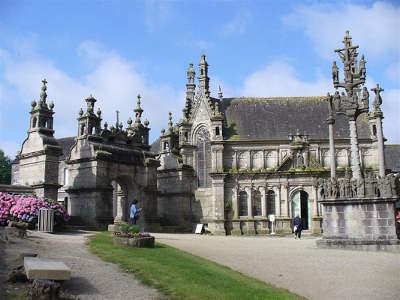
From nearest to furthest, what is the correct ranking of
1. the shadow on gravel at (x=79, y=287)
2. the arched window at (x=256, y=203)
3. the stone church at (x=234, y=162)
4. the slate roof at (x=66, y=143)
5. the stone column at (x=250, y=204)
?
1. the shadow on gravel at (x=79, y=287)
2. the stone church at (x=234, y=162)
3. the stone column at (x=250, y=204)
4. the arched window at (x=256, y=203)
5. the slate roof at (x=66, y=143)

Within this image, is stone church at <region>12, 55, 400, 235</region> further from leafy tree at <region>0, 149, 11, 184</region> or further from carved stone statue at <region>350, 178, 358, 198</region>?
carved stone statue at <region>350, 178, 358, 198</region>

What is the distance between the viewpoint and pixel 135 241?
18.0 m

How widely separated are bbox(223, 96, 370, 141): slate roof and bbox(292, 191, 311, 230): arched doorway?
20.4 feet

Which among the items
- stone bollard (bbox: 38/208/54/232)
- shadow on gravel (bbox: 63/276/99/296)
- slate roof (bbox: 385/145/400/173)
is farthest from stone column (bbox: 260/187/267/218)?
shadow on gravel (bbox: 63/276/99/296)

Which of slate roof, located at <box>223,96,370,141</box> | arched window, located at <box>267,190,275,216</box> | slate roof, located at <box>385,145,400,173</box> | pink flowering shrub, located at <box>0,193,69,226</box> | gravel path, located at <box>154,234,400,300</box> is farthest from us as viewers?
slate roof, located at <box>385,145,400,173</box>

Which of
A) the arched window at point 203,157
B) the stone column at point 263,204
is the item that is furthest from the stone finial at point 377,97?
the arched window at point 203,157

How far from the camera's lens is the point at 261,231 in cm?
4634

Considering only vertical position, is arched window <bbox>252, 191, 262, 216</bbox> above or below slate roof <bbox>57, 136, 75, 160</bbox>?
below

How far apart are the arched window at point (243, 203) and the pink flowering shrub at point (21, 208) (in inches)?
1056

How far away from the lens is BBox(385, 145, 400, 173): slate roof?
199 feet

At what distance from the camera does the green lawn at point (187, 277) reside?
33.1 feet

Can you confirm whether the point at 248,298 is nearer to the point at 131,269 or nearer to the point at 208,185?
the point at 131,269

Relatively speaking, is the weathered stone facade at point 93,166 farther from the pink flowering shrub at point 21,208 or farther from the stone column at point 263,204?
the stone column at point 263,204

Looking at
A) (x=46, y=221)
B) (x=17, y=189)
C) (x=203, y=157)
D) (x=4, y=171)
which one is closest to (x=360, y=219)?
(x=46, y=221)
